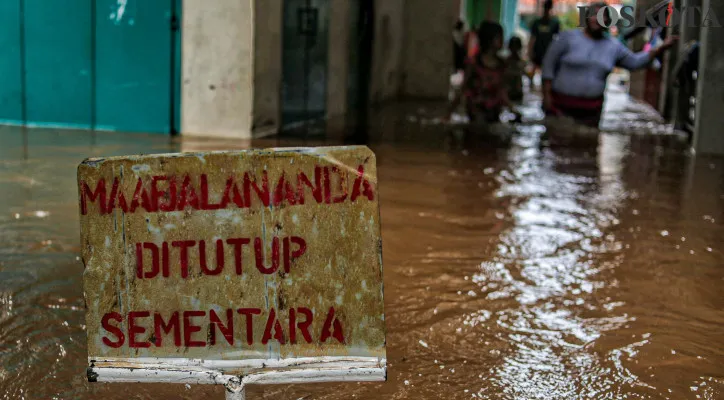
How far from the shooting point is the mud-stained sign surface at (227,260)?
2654 mm

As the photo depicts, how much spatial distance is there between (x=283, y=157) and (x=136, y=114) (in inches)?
327

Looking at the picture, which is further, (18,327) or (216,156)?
(18,327)

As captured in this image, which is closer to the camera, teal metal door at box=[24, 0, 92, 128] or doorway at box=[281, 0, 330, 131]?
teal metal door at box=[24, 0, 92, 128]

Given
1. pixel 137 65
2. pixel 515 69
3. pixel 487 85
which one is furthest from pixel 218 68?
pixel 515 69

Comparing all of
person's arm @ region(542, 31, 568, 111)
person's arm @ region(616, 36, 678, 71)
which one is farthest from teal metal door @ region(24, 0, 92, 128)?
person's arm @ region(616, 36, 678, 71)

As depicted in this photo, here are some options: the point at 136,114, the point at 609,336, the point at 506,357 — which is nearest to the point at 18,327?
the point at 506,357

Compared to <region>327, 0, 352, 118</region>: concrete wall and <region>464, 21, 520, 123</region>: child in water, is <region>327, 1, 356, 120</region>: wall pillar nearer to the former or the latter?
<region>327, 0, 352, 118</region>: concrete wall

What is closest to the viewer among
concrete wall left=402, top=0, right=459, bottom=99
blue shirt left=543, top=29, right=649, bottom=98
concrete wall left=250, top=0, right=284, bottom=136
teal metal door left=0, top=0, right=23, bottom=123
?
concrete wall left=250, top=0, right=284, bottom=136

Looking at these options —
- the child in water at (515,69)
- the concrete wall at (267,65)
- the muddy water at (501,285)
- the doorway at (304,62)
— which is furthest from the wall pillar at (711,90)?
the doorway at (304,62)

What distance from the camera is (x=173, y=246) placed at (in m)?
2.68

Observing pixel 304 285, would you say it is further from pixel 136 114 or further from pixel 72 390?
pixel 136 114

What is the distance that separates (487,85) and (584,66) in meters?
2.97

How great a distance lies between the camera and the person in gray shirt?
33.4 feet

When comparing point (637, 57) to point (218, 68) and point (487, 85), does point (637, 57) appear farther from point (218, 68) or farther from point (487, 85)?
point (218, 68)
